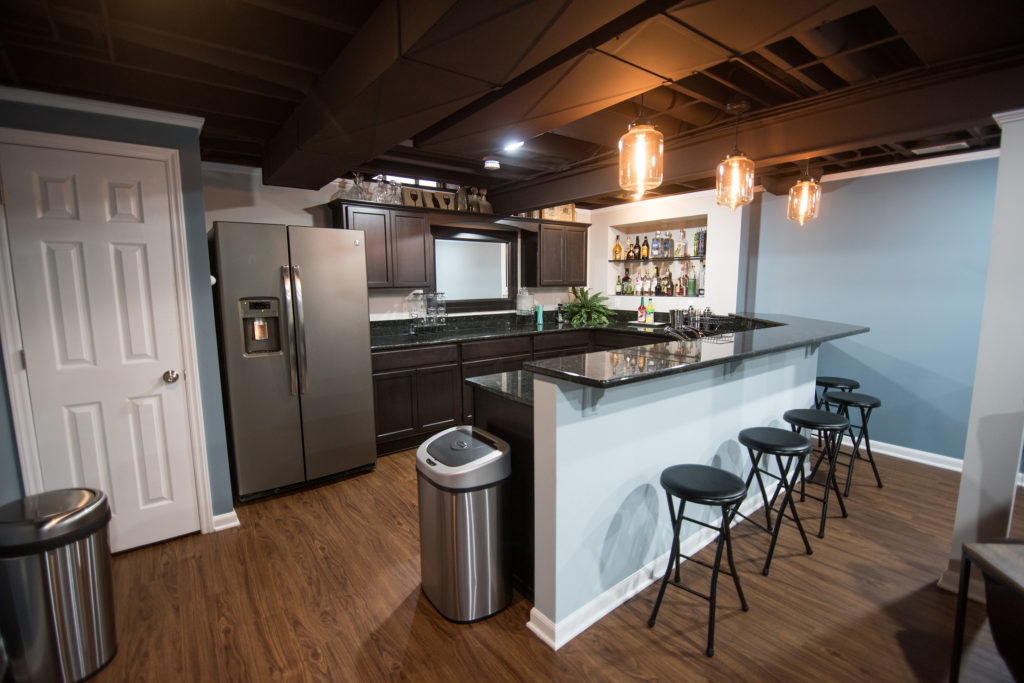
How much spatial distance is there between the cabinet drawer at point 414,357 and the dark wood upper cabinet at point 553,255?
167cm

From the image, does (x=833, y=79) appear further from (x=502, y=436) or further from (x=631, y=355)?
(x=502, y=436)

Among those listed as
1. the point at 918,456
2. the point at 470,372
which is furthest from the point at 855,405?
the point at 470,372

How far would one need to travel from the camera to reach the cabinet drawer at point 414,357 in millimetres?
3650

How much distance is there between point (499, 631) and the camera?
74.1 inches

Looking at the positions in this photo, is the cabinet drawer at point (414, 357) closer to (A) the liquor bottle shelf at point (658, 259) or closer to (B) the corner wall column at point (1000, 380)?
(A) the liquor bottle shelf at point (658, 259)

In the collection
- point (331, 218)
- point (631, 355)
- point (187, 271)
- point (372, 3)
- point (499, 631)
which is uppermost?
point (372, 3)

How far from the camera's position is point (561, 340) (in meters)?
5.06

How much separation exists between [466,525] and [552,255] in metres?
3.98

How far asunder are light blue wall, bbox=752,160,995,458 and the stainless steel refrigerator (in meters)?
3.97

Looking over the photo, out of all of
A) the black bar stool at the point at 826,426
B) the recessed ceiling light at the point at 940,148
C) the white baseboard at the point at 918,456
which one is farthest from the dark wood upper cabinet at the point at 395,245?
the white baseboard at the point at 918,456

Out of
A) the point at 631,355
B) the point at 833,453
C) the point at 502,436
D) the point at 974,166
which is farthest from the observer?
the point at 974,166

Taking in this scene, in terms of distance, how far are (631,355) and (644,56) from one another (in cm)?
121

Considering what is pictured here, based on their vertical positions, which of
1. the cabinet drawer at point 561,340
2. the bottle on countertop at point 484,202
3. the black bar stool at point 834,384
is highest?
the bottle on countertop at point 484,202

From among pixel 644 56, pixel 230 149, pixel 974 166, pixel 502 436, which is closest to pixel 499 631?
pixel 502 436
